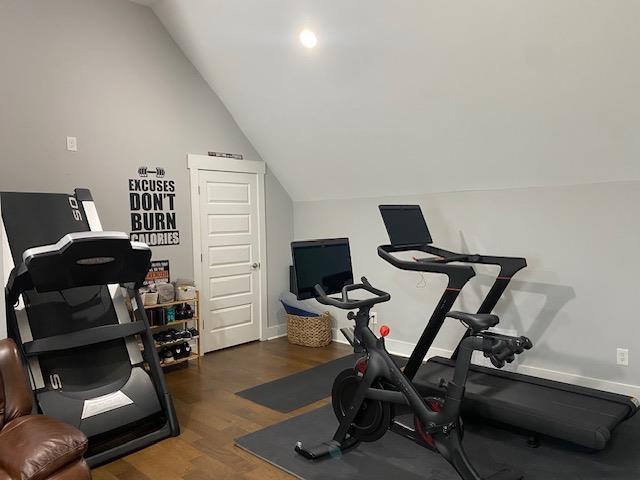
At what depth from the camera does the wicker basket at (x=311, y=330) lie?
5.45 meters

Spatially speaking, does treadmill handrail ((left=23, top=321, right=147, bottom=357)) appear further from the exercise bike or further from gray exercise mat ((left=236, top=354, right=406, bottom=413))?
the exercise bike

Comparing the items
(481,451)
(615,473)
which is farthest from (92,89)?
(615,473)

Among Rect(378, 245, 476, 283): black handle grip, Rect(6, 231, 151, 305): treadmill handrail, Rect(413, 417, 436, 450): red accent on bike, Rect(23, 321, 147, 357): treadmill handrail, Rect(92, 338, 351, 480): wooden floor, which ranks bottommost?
Rect(92, 338, 351, 480): wooden floor

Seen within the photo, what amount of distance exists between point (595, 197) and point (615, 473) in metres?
1.97

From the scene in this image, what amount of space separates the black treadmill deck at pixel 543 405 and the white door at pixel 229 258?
251cm

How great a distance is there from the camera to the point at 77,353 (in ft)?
10.8

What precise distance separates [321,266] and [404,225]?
110 centimetres

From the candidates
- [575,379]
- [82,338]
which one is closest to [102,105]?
[82,338]

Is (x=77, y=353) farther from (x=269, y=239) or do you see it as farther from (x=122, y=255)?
(x=269, y=239)

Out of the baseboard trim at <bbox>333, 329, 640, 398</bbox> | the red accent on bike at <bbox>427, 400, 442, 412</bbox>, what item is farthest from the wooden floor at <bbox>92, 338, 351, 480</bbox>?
the baseboard trim at <bbox>333, 329, 640, 398</bbox>

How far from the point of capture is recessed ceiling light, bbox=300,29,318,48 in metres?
3.97

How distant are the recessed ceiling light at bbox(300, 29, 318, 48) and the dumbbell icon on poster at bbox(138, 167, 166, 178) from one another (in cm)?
187

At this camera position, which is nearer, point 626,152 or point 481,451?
point 481,451

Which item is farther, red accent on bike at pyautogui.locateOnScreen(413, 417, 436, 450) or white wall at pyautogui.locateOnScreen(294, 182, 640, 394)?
white wall at pyautogui.locateOnScreen(294, 182, 640, 394)
